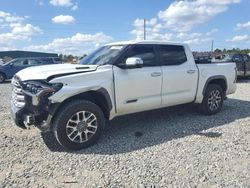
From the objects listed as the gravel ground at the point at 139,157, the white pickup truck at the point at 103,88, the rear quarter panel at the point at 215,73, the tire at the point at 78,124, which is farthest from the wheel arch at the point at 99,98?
the rear quarter panel at the point at 215,73

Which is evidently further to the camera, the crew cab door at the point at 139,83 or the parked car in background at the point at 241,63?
the parked car in background at the point at 241,63

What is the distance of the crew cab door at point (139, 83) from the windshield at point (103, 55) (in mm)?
204

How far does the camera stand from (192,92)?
20.3 feet

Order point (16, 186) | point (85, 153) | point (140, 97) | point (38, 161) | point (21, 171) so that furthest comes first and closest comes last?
point (140, 97) → point (85, 153) → point (38, 161) → point (21, 171) → point (16, 186)

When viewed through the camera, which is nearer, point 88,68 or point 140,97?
point 88,68

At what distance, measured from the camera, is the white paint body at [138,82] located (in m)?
4.43

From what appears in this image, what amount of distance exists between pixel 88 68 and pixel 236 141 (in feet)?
9.66

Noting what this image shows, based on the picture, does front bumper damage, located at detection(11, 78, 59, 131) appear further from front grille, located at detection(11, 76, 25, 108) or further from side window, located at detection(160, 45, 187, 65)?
side window, located at detection(160, 45, 187, 65)

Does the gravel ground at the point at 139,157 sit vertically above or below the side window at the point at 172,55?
below

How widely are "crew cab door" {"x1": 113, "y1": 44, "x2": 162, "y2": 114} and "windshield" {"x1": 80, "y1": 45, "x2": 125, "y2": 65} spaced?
204 mm

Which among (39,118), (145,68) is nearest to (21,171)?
(39,118)

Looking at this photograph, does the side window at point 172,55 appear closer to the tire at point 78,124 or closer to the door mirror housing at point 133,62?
the door mirror housing at point 133,62

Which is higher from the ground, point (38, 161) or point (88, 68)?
point (88, 68)

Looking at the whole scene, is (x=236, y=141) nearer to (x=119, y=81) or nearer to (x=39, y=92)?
A: (x=119, y=81)
